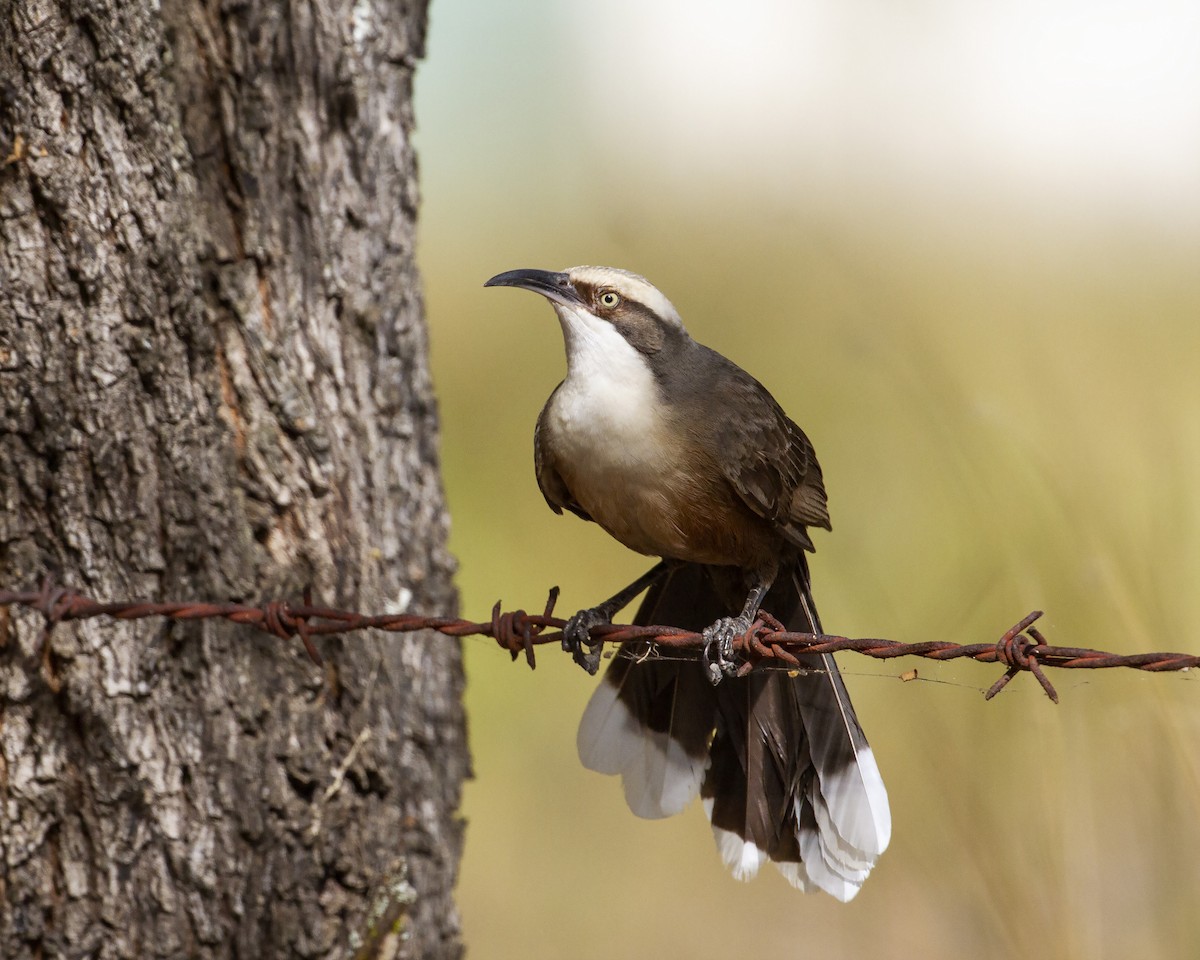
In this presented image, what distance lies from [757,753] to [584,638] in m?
0.77

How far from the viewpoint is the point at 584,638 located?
10.7ft

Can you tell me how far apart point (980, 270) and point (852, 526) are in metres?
2.05

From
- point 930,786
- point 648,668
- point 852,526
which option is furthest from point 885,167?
point 648,668

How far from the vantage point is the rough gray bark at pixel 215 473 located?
3.27 m

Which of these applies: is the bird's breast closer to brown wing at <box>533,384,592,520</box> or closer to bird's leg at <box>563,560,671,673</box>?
brown wing at <box>533,384,592,520</box>

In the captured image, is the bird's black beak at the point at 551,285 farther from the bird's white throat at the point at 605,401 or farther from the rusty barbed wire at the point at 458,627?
the rusty barbed wire at the point at 458,627

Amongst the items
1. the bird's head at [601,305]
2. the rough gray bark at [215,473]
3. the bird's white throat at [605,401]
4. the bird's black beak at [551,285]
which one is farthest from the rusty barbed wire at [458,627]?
the bird's black beak at [551,285]

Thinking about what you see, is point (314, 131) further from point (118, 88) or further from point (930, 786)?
point (930, 786)

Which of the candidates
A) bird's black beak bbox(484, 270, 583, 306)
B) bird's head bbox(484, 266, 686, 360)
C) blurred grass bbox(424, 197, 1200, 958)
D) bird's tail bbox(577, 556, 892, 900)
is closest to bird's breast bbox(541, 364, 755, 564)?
bird's head bbox(484, 266, 686, 360)

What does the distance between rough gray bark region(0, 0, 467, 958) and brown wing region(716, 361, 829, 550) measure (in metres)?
1.24

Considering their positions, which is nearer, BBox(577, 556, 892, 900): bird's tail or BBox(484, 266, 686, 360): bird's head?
BBox(577, 556, 892, 900): bird's tail

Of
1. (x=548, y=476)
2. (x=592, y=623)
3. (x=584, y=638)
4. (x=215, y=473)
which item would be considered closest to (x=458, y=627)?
(x=584, y=638)

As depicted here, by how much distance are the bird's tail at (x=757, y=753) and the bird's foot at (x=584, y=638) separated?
0.54 ft

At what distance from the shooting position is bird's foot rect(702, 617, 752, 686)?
3350 millimetres
